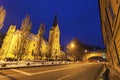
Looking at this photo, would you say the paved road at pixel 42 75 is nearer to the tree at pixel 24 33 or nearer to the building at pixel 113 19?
the building at pixel 113 19

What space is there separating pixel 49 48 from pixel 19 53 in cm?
2113

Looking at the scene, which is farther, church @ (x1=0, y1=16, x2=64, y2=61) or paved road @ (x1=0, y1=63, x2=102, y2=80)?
church @ (x1=0, y1=16, x2=64, y2=61)

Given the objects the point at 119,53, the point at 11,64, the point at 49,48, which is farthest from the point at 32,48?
the point at 119,53

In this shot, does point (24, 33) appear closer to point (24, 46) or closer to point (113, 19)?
point (24, 46)

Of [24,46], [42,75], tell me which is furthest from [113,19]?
[24,46]

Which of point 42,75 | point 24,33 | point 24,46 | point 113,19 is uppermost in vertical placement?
point 24,33

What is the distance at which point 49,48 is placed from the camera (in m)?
61.3

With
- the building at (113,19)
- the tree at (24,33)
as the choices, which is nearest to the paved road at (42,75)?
the building at (113,19)

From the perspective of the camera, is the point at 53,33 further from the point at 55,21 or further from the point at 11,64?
the point at 11,64

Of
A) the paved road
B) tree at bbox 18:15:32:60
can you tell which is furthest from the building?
tree at bbox 18:15:32:60

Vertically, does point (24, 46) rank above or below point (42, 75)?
above

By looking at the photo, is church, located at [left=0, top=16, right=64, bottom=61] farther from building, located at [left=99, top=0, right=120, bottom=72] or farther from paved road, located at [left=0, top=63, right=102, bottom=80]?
building, located at [left=99, top=0, right=120, bottom=72]

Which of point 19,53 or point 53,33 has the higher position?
point 53,33

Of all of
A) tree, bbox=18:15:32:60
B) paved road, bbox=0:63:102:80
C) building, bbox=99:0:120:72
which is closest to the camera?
building, bbox=99:0:120:72
